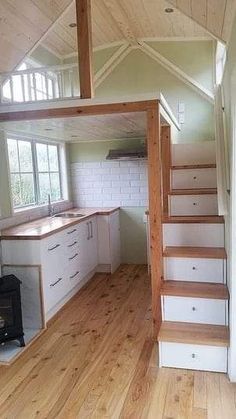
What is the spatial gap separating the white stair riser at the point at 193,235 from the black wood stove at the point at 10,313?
4.68ft

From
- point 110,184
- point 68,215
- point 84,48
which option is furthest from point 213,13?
point 110,184

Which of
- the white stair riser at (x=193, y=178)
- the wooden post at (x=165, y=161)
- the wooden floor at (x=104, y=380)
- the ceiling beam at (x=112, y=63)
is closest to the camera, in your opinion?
the wooden floor at (x=104, y=380)

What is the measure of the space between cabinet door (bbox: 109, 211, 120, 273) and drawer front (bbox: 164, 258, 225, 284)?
2.04 m

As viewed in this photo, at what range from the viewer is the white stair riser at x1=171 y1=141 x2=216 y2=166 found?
159 inches

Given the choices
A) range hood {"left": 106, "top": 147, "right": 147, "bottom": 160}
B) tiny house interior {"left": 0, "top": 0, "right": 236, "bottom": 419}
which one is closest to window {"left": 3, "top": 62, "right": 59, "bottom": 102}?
tiny house interior {"left": 0, "top": 0, "right": 236, "bottom": 419}

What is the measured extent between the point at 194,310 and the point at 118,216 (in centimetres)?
283

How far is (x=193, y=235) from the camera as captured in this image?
120 inches

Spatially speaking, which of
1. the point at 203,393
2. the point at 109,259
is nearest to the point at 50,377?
the point at 203,393

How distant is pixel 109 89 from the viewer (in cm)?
530

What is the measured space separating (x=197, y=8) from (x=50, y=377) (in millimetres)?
3160

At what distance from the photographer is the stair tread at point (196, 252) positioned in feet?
9.05

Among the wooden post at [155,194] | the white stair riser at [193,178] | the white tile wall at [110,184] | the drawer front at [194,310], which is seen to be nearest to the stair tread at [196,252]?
the wooden post at [155,194]

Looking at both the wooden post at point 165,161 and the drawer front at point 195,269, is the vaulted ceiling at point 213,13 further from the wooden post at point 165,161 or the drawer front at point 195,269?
the drawer front at point 195,269

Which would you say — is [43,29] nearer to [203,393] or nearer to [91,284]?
[91,284]
